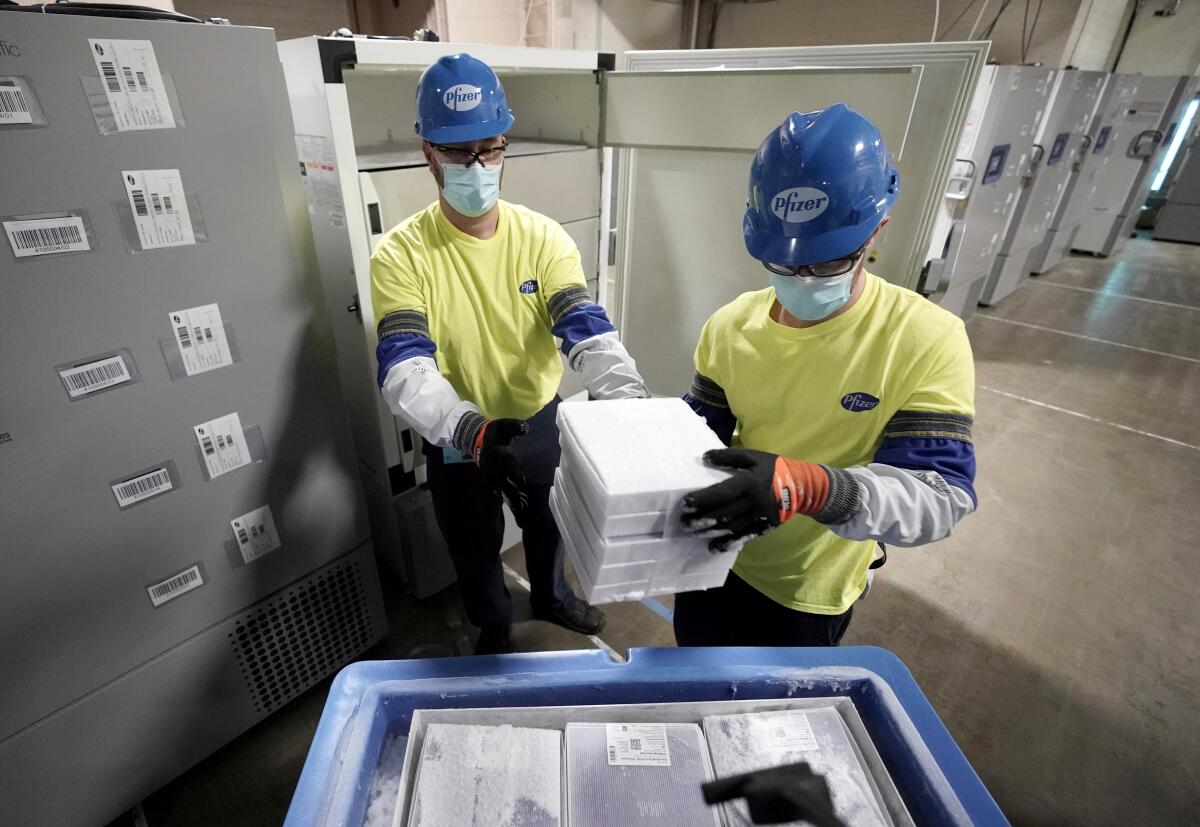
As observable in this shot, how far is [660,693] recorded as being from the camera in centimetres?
88

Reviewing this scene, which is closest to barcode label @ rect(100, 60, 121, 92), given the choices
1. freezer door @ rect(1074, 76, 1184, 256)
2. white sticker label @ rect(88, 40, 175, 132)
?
white sticker label @ rect(88, 40, 175, 132)

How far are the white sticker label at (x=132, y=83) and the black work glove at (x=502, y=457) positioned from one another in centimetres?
86

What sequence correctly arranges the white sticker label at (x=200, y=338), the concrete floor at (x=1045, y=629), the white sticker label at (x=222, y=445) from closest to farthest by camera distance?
the white sticker label at (x=200, y=338) < the white sticker label at (x=222, y=445) < the concrete floor at (x=1045, y=629)

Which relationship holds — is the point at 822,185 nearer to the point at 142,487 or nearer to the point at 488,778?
the point at 488,778

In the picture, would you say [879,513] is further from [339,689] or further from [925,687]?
[925,687]

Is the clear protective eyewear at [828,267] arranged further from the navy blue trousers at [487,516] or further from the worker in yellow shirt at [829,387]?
the navy blue trousers at [487,516]

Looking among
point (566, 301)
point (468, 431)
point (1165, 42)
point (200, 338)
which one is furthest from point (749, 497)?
point (1165, 42)

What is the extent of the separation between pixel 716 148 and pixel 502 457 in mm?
1227

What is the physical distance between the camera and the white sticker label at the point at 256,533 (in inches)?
57.8

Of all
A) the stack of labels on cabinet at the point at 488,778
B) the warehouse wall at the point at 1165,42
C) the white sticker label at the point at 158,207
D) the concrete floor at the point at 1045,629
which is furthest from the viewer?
the warehouse wall at the point at 1165,42

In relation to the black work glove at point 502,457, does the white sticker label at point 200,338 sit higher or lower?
higher

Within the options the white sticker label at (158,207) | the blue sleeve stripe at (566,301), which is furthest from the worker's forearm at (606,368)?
the white sticker label at (158,207)

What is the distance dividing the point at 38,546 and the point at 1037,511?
378 cm

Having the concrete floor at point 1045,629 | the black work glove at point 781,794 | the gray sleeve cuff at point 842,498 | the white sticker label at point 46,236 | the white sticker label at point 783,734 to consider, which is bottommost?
the concrete floor at point 1045,629
